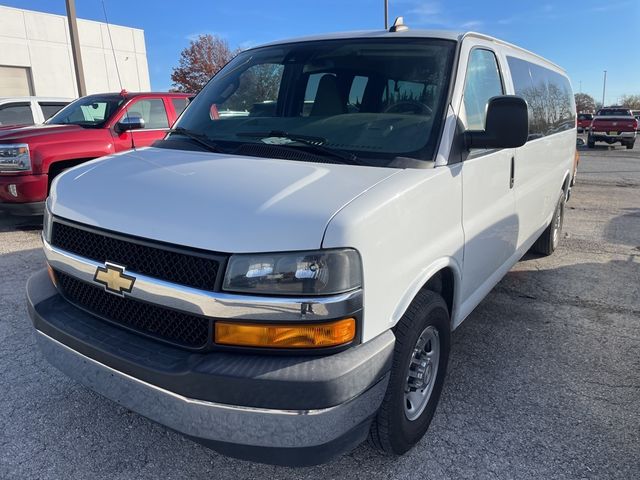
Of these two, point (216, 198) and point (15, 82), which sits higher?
point (15, 82)

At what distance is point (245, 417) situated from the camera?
179 centimetres

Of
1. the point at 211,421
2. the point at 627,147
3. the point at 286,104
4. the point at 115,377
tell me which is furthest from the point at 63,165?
the point at 627,147

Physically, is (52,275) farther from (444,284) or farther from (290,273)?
(444,284)

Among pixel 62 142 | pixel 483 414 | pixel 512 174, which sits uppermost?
pixel 62 142

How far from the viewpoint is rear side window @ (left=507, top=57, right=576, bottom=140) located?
385 centimetres

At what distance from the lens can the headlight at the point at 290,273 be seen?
5.90 feet

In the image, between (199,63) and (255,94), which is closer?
(255,94)

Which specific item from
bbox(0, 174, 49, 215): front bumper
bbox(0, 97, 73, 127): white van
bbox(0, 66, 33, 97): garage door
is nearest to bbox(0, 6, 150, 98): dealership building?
bbox(0, 66, 33, 97): garage door

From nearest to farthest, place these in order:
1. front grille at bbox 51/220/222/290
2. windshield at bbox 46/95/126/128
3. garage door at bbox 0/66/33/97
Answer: front grille at bbox 51/220/222/290, windshield at bbox 46/95/126/128, garage door at bbox 0/66/33/97

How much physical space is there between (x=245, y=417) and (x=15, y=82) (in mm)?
29933

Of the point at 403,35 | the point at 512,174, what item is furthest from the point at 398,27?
the point at 512,174

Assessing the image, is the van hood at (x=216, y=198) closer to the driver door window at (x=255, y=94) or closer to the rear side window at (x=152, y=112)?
the driver door window at (x=255, y=94)

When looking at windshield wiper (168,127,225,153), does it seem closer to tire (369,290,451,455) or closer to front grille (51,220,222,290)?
front grille (51,220,222,290)

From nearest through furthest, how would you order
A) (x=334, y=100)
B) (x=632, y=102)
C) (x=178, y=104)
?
(x=334, y=100) < (x=178, y=104) < (x=632, y=102)
